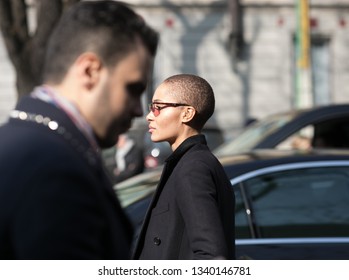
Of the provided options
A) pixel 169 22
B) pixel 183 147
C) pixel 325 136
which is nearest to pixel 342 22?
pixel 169 22

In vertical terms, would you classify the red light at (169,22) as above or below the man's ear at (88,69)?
above

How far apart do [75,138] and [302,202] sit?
11.5 feet

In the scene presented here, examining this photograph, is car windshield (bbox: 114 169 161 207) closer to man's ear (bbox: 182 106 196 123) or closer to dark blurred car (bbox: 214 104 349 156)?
man's ear (bbox: 182 106 196 123)

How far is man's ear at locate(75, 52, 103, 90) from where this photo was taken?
2.25 meters

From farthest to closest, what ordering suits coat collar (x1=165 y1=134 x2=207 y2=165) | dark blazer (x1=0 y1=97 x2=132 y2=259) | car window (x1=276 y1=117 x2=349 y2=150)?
car window (x1=276 y1=117 x2=349 y2=150)
coat collar (x1=165 y1=134 x2=207 y2=165)
dark blazer (x1=0 y1=97 x2=132 y2=259)

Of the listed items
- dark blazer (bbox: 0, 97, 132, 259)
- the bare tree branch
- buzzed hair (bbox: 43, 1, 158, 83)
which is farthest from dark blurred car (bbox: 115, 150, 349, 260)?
the bare tree branch

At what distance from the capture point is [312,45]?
27141mm

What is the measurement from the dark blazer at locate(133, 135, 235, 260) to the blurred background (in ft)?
72.0

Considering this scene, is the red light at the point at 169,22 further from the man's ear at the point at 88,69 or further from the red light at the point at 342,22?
the man's ear at the point at 88,69

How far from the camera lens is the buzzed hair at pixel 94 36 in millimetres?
2271

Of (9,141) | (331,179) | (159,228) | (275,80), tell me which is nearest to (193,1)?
(275,80)

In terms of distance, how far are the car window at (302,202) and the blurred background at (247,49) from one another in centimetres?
2038

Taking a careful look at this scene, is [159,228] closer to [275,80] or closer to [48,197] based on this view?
[48,197]

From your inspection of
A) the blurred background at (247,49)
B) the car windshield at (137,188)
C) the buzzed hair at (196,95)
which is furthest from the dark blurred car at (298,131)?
the blurred background at (247,49)
